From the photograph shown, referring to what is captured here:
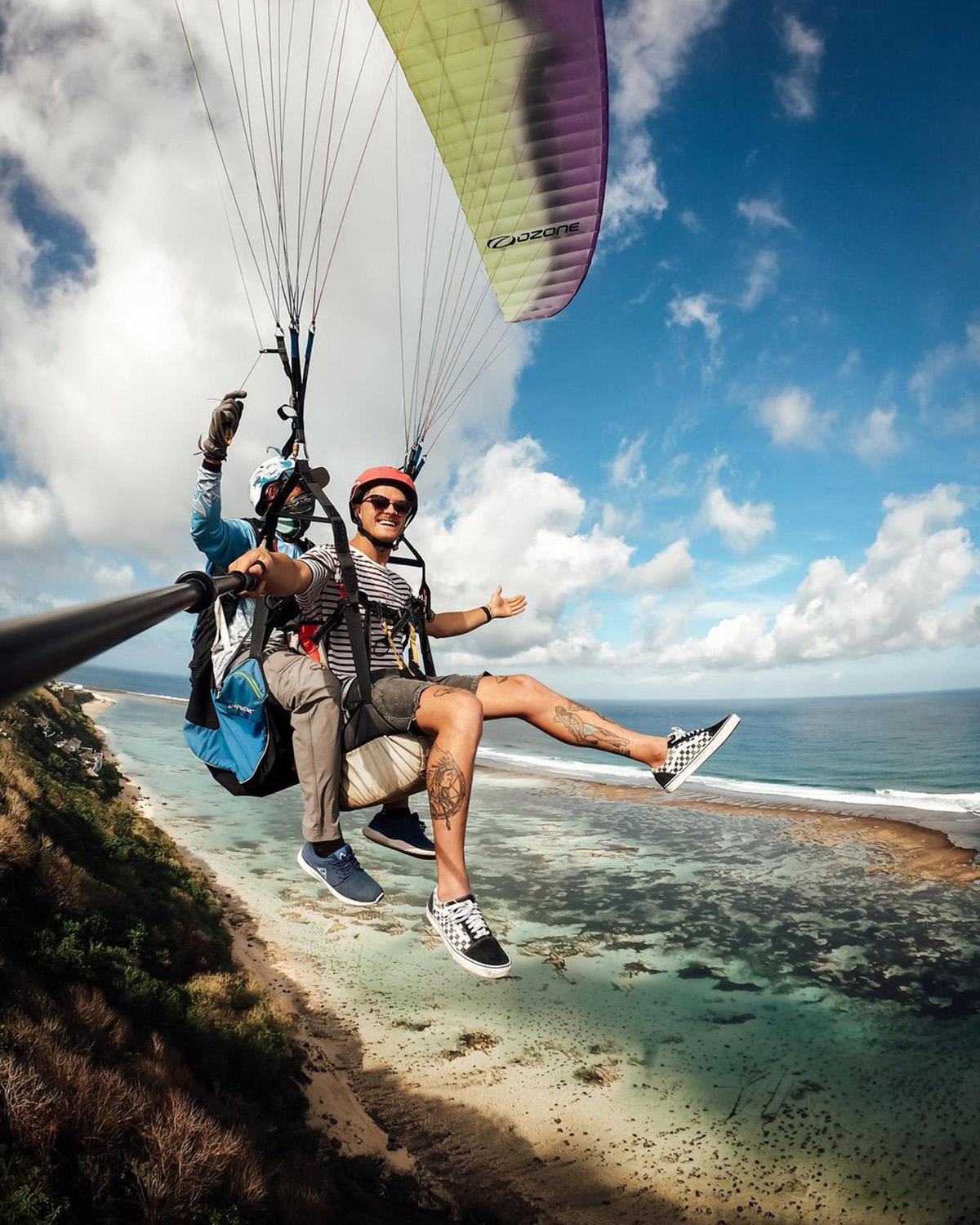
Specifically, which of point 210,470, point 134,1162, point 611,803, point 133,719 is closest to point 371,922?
point 134,1162

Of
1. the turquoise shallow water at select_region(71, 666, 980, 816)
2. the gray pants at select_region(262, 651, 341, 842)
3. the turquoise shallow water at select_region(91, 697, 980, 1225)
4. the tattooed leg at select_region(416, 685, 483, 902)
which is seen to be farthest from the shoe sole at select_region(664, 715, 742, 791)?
the turquoise shallow water at select_region(71, 666, 980, 816)

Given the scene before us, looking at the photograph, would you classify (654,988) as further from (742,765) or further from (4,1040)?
(742,765)

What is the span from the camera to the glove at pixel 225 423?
11.0 feet

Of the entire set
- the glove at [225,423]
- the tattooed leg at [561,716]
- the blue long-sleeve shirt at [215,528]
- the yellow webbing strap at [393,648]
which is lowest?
the tattooed leg at [561,716]

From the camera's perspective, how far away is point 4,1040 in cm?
924

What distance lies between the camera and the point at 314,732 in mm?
3318

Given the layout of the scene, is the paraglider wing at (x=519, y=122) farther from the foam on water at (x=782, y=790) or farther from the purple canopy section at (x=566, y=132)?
the foam on water at (x=782, y=790)

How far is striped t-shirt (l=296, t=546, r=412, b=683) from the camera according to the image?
11.3ft

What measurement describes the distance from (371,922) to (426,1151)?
1164 centimetres

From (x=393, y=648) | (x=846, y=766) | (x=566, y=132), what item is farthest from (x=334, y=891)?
(x=846, y=766)

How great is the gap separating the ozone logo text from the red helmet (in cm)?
457

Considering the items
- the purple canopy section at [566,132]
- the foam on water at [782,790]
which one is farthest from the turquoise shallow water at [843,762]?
the purple canopy section at [566,132]

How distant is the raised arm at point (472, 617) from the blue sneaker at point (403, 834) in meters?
1.18

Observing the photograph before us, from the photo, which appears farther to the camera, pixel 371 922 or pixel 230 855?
pixel 230 855
